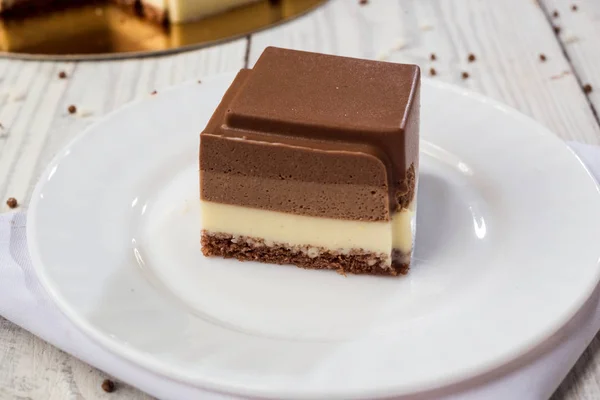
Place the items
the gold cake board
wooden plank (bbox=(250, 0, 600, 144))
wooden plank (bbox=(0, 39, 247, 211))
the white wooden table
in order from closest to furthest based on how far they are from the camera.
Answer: wooden plank (bbox=(0, 39, 247, 211))
the white wooden table
wooden plank (bbox=(250, 0, 600, 144))
the gold cake board

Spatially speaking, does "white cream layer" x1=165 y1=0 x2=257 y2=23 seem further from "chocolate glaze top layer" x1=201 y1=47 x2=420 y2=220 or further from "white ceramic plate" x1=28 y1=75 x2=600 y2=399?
"chocolate glaze top layer" x1=201 y1=47 x2=420 y2=220

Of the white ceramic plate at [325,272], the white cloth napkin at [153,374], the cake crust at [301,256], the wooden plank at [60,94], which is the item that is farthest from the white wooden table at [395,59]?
the cake crust at [301,256]

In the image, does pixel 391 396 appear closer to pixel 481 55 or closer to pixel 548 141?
pixel 548 141

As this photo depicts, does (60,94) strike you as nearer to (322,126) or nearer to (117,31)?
(117,31)

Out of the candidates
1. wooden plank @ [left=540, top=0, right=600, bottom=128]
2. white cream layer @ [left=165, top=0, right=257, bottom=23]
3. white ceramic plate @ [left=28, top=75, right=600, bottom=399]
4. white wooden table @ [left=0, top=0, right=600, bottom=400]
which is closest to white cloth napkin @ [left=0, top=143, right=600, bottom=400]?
white ceramic plate @ [left=28, top=75, right=600, bottom=399]

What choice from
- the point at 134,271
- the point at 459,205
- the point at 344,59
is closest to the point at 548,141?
the point at 459,205

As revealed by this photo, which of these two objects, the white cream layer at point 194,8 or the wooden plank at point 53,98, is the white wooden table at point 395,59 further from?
the white cream layer at point 194,8

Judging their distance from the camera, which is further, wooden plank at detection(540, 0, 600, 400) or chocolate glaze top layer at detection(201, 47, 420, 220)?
wooden plank at detection(540, 0, 600, 400)
